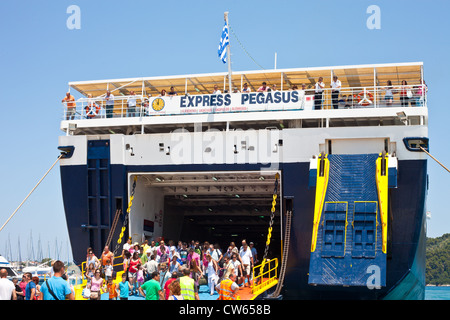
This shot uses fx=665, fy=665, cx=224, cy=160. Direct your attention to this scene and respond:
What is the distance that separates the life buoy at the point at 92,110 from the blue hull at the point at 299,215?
1650 millimetres

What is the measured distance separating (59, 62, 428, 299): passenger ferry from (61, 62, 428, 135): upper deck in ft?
0.14

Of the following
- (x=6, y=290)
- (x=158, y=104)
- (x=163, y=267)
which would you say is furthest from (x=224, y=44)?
(x=6, y=290)

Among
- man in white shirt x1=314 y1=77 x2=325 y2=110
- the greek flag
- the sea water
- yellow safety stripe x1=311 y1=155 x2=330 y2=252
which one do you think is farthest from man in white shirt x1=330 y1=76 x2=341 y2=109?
Answer: the sea water

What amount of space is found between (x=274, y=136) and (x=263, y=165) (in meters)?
0.90

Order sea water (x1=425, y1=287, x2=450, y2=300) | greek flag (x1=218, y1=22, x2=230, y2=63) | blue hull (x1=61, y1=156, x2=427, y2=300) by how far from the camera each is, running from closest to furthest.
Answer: blue hull (x1=61, y1=156, x2=427, y2=300) → greek flag (x1=218, y1=22, x2=230, y2=63) → sea water (x1=425, y1=287, x2=450, y2=300)

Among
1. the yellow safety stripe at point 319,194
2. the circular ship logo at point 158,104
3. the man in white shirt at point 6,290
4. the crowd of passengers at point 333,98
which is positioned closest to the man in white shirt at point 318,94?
the crowd of passengers at point 333,98

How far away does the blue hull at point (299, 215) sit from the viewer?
59.5 feet

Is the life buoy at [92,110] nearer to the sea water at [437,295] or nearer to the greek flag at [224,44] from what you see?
the greek flag at [224,44]

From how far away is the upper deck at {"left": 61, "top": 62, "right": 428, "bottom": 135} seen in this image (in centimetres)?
1948

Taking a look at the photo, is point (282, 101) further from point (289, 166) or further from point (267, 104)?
point (289, 166)

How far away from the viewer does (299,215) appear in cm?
1877

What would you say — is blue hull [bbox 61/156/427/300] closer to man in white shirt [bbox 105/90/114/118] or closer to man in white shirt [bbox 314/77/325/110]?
man in white shirt [bbox 105/90/114/118]

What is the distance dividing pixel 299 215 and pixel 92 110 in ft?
24.7
